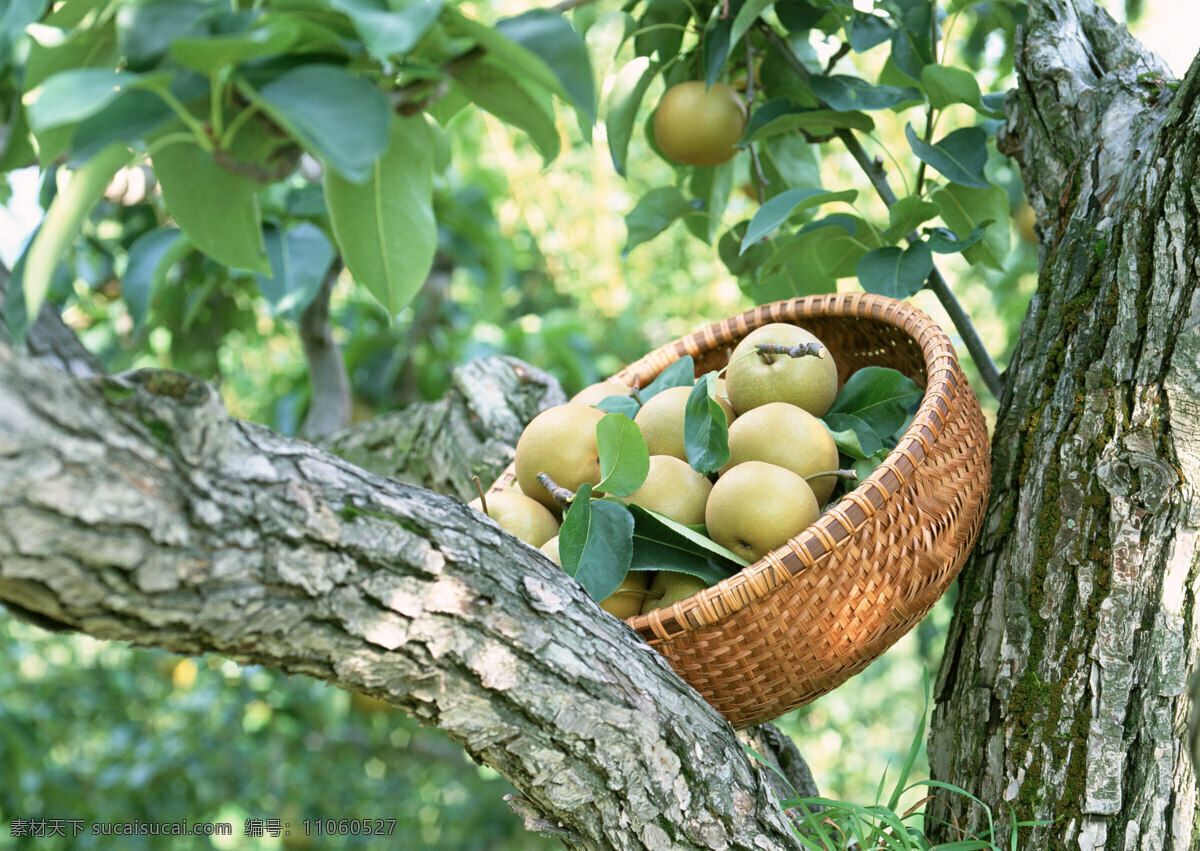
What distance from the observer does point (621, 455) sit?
652mm

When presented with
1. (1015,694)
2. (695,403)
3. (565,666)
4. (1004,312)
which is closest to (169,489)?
(565,666)

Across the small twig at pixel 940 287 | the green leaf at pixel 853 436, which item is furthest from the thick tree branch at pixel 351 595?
the small twig at pixel 940 287

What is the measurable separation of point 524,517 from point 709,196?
0.49 m

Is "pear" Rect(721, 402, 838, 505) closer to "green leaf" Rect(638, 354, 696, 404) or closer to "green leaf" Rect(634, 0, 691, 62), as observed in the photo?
"green leaf" Rect(638, 354, 696, 404)

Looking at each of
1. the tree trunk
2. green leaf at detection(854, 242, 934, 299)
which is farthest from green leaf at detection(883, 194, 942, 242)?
the tree trunk

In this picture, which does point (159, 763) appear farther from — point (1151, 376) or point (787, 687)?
point (1151, 376)

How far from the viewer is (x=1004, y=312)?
201cm

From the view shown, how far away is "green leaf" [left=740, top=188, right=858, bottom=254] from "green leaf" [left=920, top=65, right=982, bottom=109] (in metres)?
0.14

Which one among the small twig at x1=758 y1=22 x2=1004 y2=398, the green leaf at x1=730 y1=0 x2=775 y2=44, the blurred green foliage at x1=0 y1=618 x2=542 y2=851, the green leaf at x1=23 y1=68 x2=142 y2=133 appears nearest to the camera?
the green leaf at x1=23 y1=68 x2=142 y2=133

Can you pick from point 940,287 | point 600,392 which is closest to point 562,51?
point 600,392

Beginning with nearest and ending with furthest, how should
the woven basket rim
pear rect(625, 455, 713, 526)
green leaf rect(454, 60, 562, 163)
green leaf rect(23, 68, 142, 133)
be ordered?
green leaf rect(23, 68, 142, 133) → green leaf rect(454, 60, 562, 163) → the woven basket rim → pear rect(625, 455, 713, 526)

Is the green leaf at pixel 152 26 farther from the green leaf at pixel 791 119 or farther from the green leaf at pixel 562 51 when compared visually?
the green leaf at pixel 791 119

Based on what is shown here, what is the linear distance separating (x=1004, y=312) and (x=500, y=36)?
1.83 meters

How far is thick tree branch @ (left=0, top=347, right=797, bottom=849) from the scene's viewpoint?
39 centimetres
